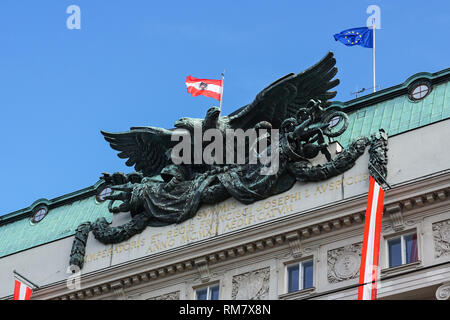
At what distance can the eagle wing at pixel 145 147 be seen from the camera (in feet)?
161

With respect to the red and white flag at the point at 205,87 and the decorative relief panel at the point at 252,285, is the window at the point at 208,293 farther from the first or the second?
the red and white flag at the point at 205,87

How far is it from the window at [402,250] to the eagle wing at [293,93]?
734 cm

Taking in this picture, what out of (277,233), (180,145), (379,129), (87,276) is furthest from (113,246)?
(379,129)

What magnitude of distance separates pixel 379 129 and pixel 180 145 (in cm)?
864

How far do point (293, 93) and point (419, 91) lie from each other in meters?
4.90

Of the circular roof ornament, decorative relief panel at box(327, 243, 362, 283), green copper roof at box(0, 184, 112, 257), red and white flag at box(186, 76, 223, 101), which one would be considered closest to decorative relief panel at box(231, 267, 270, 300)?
decorative relief panel at box(327, 243, 362, 283)

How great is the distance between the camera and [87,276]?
46.8 m

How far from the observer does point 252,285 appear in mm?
43469

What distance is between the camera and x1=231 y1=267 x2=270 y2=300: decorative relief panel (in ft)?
141

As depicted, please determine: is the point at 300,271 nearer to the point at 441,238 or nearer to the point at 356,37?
the point at 441,238

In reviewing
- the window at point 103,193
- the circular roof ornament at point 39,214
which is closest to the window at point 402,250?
the window at point 103,193

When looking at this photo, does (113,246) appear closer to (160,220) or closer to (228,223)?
(160,220)

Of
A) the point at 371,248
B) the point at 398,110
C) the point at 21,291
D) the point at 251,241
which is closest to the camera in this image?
the point at 371,248

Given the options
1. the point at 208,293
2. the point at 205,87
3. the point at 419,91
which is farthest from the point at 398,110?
the point at 208,293
